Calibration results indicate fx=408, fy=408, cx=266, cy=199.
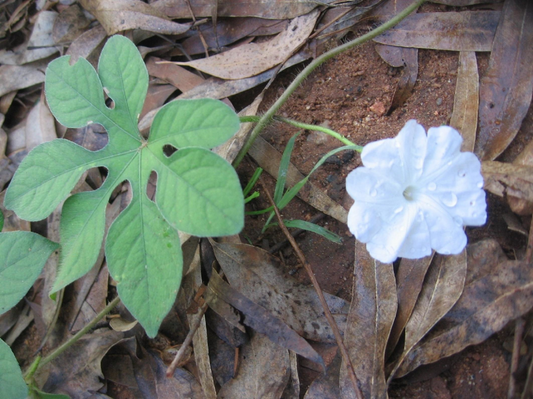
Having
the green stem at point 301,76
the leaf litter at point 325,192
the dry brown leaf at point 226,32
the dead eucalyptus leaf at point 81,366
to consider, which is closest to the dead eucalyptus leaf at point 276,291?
the leaf litter at point 325,192

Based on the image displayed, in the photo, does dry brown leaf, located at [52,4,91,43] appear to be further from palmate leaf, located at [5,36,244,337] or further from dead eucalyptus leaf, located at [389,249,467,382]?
dead eucalyptus leaf, located at [389,249,467,382]

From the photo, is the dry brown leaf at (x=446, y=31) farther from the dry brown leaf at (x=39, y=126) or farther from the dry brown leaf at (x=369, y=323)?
the dry brown leaf at (x=39, y=126)

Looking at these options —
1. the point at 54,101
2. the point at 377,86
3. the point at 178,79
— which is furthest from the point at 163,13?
the point at 377,86

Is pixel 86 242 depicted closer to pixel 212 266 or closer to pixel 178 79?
pixel 212 266

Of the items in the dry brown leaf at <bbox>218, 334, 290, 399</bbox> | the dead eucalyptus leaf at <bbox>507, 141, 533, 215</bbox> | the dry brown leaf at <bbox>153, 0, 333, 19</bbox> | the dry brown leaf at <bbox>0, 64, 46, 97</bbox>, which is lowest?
the dry brown leaf at <bbox>218, 334, 290, 399</bbox>

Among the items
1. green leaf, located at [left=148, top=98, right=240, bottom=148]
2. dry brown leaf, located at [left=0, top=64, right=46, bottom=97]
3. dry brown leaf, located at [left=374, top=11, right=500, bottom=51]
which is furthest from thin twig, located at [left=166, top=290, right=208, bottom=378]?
dry brown leaf, located at [left=0, top=64, right=46, bottom=97]

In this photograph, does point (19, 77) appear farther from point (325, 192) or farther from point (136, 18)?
point (325, 192)
